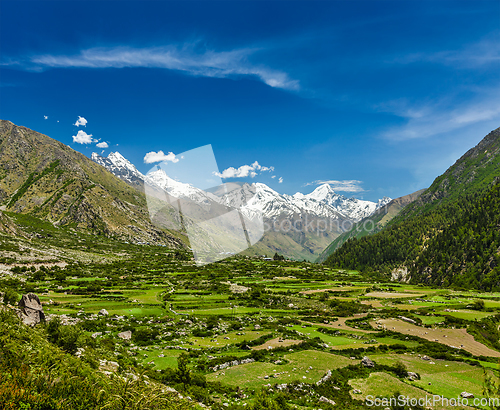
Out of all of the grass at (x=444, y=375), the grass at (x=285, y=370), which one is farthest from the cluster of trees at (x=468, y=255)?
the grass at (x=285, y=370)

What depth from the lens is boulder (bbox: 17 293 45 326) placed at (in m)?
19.0

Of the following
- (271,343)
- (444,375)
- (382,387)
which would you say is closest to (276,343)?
(271,343)

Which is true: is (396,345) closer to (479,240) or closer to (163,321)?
(163,321)

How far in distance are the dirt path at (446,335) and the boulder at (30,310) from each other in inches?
1600

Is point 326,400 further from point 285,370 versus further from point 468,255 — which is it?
point 468,255

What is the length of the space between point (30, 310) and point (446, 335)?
4508cm

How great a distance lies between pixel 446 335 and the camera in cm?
3262

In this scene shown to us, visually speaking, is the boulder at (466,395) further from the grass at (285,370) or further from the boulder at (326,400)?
the boulder at (326,400)

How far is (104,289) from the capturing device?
178ft

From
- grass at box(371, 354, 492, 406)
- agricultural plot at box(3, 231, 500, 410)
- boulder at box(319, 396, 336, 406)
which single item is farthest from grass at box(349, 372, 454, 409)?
boulder at box(319, 396, 336, 406)

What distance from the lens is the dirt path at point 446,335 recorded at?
27.4m

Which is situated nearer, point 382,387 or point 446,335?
point 382,387

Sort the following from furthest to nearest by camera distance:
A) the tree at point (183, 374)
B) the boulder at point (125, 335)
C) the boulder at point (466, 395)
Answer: the boulder at point (125, 335) < the tree at point (183, 374) < the boulder at point (466, 395)

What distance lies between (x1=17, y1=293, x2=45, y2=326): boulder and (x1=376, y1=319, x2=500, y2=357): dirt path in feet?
133
